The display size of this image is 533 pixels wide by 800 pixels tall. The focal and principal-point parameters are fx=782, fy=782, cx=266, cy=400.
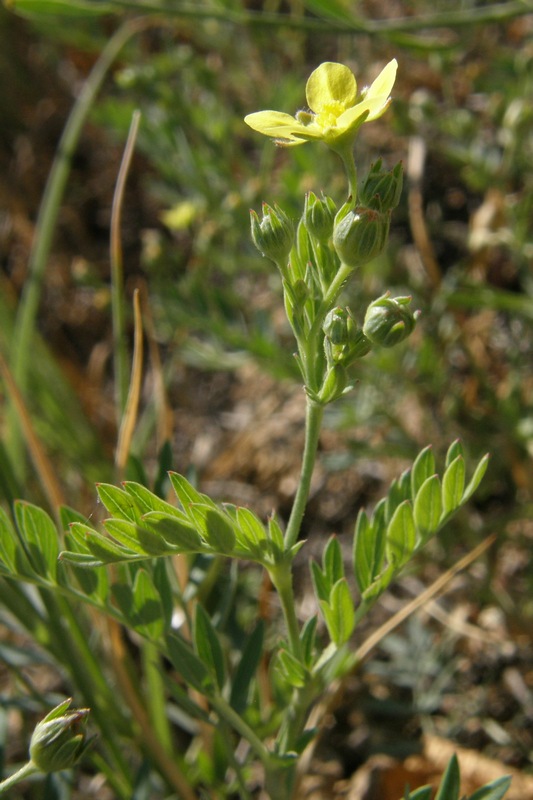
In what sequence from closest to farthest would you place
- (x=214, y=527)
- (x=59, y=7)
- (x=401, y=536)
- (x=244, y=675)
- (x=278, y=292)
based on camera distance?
(x=214, y=527)
(x=401, y=536)
(x=244, y=675)
(x=59, y=7)
(x=278, y=292)

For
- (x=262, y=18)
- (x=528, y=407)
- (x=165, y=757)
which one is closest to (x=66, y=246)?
(x=262, y=18)

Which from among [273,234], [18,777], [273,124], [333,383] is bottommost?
[18,777]

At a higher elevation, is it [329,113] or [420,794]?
[329,113]

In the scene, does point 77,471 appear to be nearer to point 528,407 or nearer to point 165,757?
point 165,757

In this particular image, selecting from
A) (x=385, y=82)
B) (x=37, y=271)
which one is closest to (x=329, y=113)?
(x=385, y=82)

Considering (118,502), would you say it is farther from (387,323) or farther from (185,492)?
(387,323)


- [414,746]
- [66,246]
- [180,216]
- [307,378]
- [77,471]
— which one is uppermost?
[307,378]

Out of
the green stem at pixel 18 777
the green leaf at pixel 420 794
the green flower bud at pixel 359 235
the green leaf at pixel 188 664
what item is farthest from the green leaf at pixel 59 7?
the green leaf at pixel 420 794
